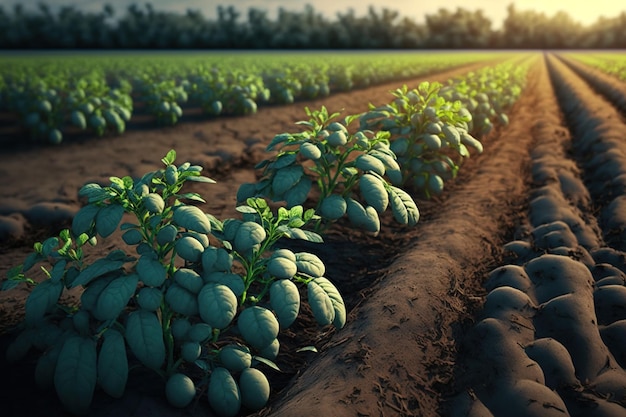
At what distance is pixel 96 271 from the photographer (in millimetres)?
1942

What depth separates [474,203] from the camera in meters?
4.66

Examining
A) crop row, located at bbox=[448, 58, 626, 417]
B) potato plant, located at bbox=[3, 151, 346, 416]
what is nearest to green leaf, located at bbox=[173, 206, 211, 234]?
potato plant, located at bbox=[3, 151, 346, 416]

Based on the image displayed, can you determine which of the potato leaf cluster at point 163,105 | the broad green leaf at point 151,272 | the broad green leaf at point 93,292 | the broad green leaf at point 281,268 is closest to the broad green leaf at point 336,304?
the broad green leaf at point 281,268

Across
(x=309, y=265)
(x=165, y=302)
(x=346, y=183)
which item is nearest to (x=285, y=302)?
(x=309, y=265)

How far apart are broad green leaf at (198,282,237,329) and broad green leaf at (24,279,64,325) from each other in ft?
2.08

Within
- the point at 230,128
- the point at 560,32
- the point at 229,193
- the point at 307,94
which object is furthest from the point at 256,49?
the point at 560,32

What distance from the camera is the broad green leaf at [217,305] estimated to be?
182cm

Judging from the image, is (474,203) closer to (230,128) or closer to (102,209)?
(102,209)

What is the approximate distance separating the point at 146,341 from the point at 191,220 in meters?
0.53

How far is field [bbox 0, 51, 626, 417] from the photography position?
84.4 inches

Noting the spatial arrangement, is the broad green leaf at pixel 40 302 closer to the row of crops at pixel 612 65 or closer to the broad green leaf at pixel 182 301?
the broad green leaf at pixel 182 301

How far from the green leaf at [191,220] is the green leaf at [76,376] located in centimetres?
64

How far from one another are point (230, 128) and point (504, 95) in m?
6.14

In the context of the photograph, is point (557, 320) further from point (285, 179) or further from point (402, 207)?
point (285, 179)
